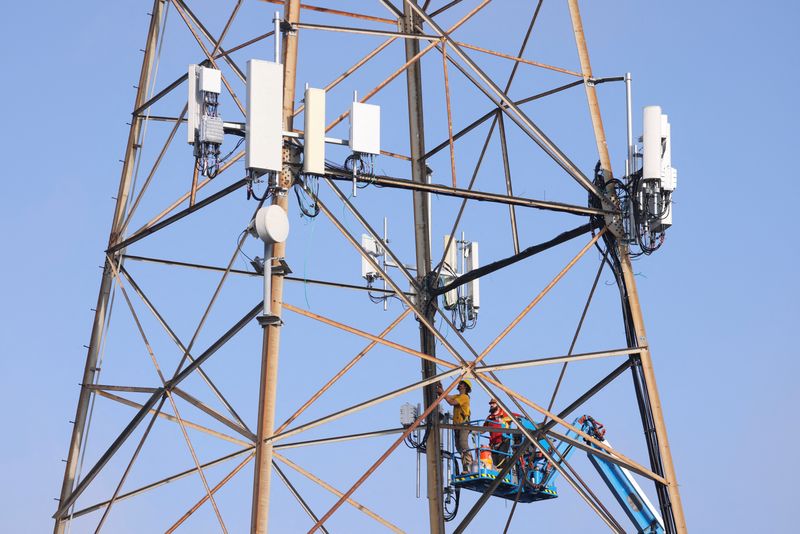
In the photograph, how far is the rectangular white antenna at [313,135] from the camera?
2772cm

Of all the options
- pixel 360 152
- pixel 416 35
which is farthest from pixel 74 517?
pixel 416 35

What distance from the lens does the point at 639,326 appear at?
3034 cm

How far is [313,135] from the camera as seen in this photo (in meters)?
27.8

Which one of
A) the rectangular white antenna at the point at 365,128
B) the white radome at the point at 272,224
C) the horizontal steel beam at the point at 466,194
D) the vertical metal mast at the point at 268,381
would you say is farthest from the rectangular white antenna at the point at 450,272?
the white radome at the point at 272,224

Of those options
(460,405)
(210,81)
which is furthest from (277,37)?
(460,405)

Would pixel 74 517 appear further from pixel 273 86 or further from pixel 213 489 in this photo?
pixel 273 86

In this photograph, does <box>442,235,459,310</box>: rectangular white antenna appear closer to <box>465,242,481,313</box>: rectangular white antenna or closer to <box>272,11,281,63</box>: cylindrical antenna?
<box>465,242,481,313</box>: rectangular white antenna

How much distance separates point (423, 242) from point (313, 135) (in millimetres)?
6936

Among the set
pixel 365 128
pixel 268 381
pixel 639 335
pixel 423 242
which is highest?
pixel 423 242

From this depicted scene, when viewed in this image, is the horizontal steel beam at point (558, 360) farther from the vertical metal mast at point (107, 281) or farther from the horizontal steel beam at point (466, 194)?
the vertical metal mast at point (107, 281)

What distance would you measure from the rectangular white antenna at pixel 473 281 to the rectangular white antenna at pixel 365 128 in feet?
22.1

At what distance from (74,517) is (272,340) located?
705cm

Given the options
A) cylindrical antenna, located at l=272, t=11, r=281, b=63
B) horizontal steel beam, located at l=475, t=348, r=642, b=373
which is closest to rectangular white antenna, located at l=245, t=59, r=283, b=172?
cylindrical antenna, located at l=272, t=11, r=281, b=63

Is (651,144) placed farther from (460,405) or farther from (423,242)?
(460,405)
